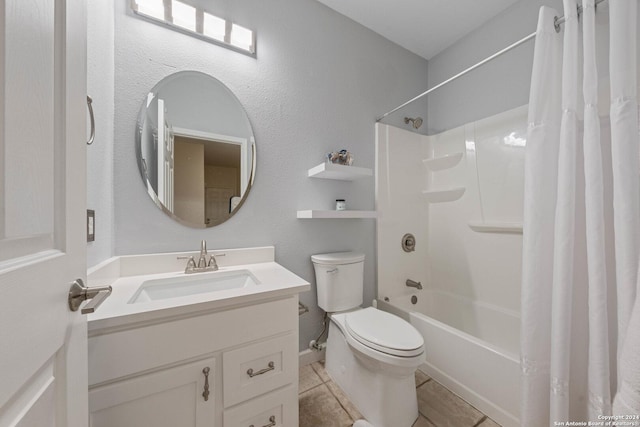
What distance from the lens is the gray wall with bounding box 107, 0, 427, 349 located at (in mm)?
1165

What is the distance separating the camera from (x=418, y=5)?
1712 mm

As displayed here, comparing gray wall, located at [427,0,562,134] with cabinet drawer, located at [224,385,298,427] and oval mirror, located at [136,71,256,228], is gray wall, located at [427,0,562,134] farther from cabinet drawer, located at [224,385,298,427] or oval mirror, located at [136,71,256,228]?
cabinet drawer, located at [224,385,298,427]

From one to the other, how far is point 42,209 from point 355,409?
5.04 feet

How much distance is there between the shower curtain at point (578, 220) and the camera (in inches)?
30.8

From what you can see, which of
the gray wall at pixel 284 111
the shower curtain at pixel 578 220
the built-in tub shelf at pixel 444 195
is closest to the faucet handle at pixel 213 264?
the gray wall at pixel 284 111

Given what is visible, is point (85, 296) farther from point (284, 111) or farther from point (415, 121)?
point (415, 121)

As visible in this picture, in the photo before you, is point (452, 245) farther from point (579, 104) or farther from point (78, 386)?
point (78, 386)

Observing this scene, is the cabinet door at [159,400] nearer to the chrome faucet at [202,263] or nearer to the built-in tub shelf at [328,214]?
the chrome faucet at [202,263]

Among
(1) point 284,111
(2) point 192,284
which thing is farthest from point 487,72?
(2) point 192,284

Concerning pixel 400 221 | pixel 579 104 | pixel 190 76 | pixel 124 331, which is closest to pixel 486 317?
pixel 400 221

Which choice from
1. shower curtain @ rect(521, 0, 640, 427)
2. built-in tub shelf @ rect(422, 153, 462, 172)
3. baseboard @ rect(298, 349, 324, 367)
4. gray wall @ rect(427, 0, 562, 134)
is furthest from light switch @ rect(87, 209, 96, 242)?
gray wall @ rect(427, 0, 562, 134)

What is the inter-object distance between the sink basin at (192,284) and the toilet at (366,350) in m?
0.52

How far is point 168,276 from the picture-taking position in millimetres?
1129

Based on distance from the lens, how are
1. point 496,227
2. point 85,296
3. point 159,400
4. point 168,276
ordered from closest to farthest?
Result: point 85,296 < point 159,400 < point 168,276 < point 496,227
